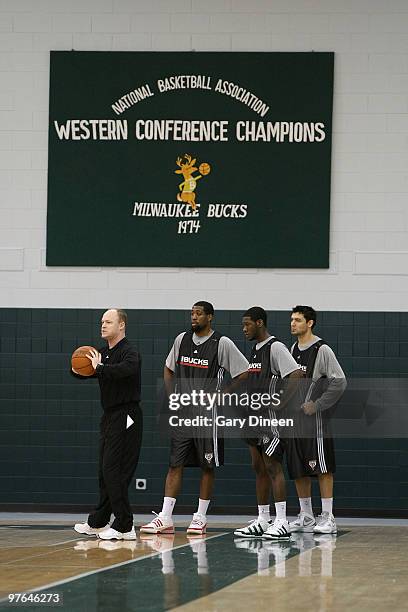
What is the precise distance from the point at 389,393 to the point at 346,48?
139 inches

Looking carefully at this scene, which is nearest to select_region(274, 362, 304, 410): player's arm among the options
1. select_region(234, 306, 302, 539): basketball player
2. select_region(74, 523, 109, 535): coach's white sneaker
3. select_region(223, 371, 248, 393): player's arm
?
select_region(234, 306, 302, 539): basketball player

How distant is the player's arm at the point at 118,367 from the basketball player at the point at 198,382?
1141 millimetres

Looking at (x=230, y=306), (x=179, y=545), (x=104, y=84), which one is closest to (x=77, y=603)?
(x=179, y=545)

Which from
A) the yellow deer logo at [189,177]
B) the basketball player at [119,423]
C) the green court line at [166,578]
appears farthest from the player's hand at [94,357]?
the yellow deer logo at [189,177]

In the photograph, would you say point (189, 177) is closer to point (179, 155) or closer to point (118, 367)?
point (179, 155)

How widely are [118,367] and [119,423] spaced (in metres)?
0.45

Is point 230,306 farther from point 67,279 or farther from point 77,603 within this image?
point 77,603

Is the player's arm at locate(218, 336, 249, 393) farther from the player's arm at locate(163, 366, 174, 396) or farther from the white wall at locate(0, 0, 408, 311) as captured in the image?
the white wall at locate(0, 0, 408, 311)

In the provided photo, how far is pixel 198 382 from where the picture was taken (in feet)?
34.2

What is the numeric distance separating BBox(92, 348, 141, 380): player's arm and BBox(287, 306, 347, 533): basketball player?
1.80m

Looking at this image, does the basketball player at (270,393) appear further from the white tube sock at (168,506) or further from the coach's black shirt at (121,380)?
the coach's black shirt at (121,380)

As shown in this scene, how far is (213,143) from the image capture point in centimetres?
1277

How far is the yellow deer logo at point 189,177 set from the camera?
1276cm

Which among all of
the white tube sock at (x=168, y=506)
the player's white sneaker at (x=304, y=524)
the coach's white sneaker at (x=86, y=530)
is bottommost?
the player's white sneaker at (x=304, y=524)
